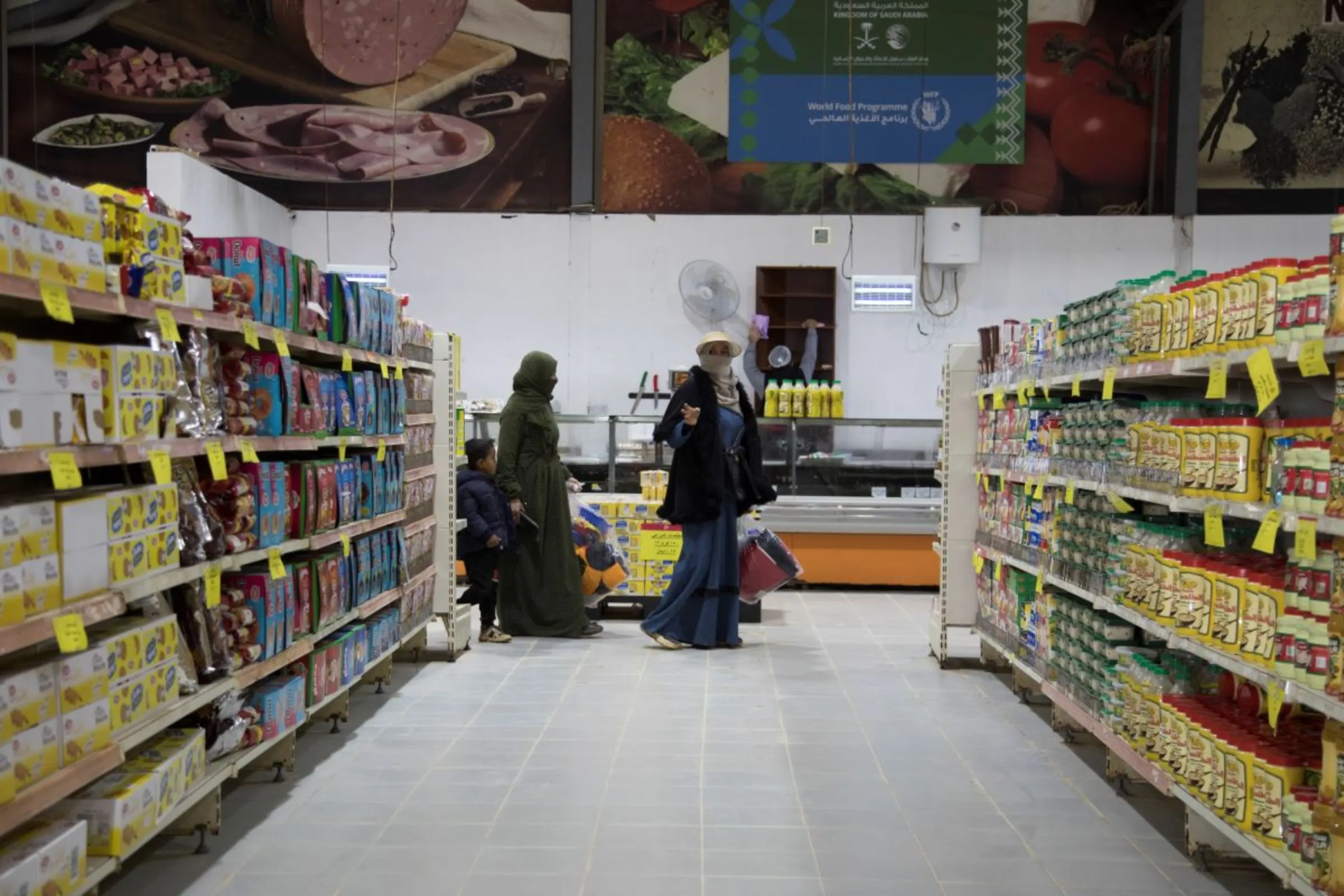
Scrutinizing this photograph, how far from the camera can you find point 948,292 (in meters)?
11.8

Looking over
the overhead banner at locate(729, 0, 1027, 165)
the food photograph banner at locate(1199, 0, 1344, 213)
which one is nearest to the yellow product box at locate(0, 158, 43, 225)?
the overhead banner at locate(729, 0, 1027, 165)

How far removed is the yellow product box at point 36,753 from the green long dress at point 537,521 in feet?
15.3

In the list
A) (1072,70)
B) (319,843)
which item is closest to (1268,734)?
(319,843)

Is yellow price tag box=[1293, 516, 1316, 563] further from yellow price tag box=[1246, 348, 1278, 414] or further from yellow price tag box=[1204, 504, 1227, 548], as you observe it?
yellow price tag box=[1204, 504, 1227, 548]

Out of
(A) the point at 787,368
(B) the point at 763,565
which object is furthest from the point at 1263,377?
(A) the point at 787,368

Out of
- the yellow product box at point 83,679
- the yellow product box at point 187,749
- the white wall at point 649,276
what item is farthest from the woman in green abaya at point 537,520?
the yellow product box at point 83,679

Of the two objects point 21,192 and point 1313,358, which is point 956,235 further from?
point 21,192

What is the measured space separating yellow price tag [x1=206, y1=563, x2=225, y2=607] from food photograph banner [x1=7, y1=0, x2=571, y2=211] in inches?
341

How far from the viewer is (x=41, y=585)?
2785mm

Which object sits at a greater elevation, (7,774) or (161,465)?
(161,465)

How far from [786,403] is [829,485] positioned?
85 centimetres

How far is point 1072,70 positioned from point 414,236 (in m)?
6.53

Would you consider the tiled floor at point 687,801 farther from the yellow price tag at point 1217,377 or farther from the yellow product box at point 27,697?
the yellow price tag at point 1217,377

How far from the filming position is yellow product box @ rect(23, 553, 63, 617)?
2721mm
